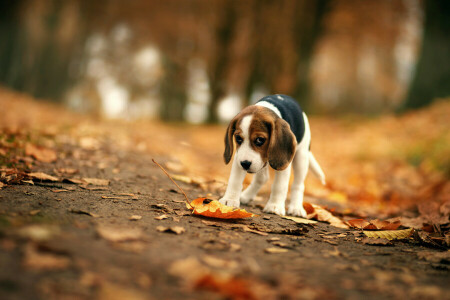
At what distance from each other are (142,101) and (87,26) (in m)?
15.2

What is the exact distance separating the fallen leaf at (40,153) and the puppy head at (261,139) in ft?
8.72

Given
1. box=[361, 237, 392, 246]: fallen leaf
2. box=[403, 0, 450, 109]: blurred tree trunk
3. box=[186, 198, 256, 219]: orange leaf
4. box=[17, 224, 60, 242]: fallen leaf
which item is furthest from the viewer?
box=[403, 0, 450, 109]: blurred tree trunk

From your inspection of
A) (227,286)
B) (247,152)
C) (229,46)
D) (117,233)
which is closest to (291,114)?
(247,152)

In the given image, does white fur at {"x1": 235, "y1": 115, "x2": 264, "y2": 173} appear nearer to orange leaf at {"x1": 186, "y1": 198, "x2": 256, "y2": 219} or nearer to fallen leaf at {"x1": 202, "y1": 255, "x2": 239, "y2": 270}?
orange leaf at {"x1": 186, "y1": 198, "x2": 256, "y2": 219}

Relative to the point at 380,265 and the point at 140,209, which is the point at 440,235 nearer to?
the point at 380,265

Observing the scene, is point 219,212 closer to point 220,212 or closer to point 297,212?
point 220,212

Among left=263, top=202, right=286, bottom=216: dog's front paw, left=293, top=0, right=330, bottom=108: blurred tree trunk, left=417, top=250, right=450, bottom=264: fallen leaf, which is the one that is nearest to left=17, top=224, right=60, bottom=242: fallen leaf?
left=263, top=202, right=286, bottom=216: dog's front paw

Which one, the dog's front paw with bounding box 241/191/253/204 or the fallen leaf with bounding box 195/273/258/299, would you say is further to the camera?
the dog's front paw with bounding box 241/191/253/204

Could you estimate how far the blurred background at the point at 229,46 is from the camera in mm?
14297

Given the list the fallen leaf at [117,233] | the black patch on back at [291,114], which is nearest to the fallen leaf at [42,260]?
the fallen leaf at [117,233]

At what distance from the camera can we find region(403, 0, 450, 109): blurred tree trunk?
9.92 meters

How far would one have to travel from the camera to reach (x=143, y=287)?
4.34 feet

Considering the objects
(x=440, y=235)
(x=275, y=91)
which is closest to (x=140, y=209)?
(x=440, y=235)

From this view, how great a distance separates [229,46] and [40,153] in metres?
14.9
